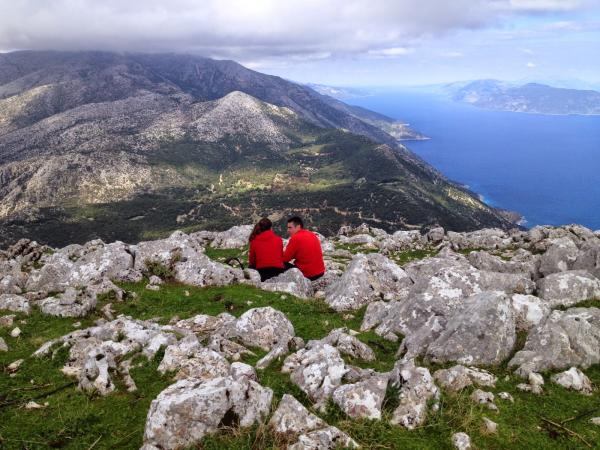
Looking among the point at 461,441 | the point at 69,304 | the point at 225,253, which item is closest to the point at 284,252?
the point at 69,304

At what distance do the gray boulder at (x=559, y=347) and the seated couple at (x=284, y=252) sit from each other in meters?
13.0

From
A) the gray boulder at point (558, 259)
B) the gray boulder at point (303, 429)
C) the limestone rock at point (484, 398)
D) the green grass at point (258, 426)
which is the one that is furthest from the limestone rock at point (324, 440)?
the gray boulder at point (558, 259)

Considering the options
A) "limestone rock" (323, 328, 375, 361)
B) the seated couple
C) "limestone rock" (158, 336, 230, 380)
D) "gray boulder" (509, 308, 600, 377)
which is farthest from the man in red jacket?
"gray boulder" (509, 308, 600, 377)

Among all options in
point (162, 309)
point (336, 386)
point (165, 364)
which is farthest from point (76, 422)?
point (162, 309)

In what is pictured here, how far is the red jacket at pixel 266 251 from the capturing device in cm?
2362

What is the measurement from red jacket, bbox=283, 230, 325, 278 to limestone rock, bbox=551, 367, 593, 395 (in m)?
14.3

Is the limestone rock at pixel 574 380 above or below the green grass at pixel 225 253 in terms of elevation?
above

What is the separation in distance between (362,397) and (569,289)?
13691mm

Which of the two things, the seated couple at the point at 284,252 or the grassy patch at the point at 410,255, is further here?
the grassy patch at the point at 410,255

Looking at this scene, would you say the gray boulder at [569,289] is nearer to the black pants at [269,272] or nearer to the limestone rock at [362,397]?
the limestone rock at [362,397]

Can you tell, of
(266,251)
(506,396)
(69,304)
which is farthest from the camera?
(266,251)

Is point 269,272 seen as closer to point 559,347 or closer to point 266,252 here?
point 266,252

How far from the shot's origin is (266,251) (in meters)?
24.2

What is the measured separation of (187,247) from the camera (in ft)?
93.3
